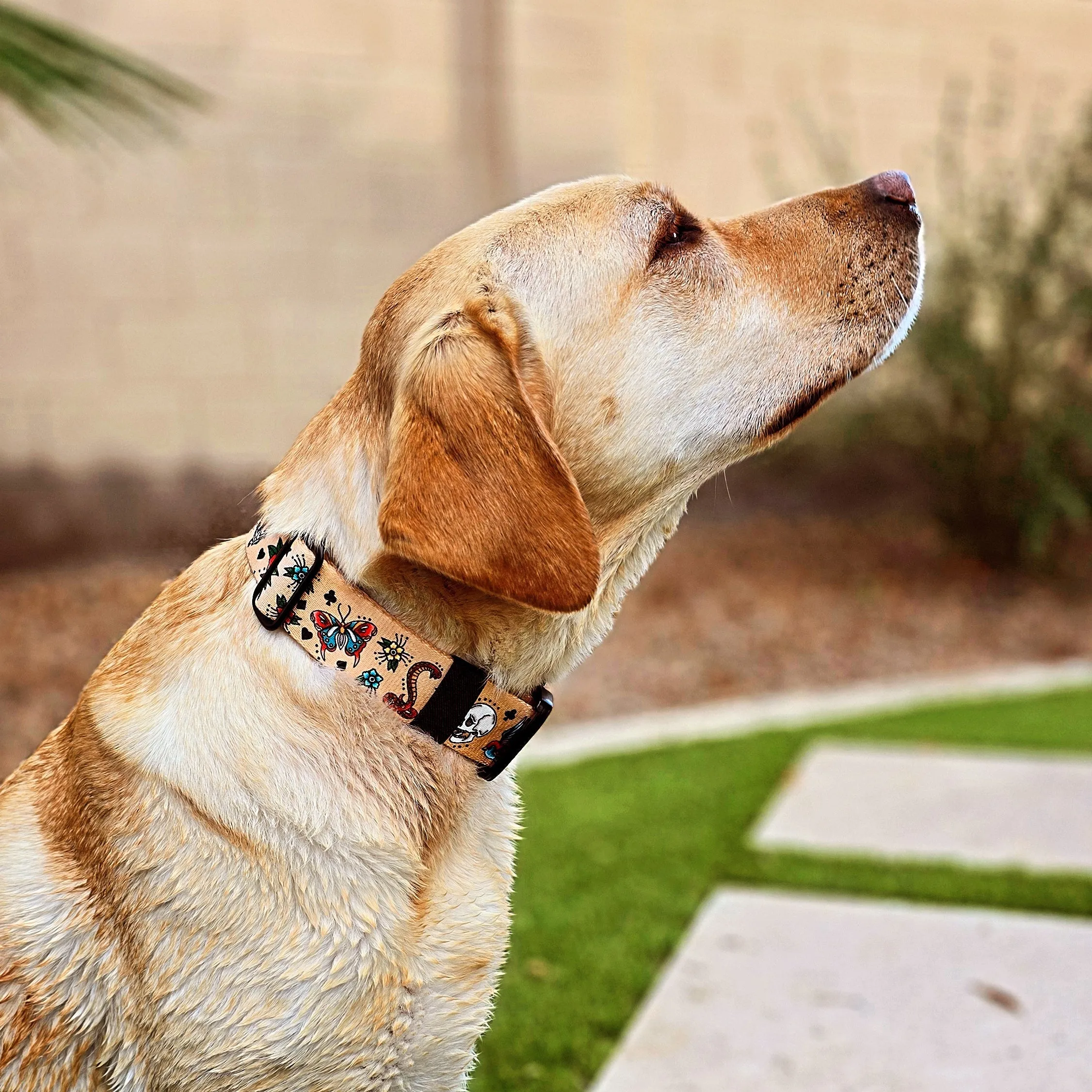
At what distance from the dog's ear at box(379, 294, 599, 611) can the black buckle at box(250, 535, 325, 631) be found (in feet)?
0.51

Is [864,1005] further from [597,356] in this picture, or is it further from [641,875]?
[597,356]

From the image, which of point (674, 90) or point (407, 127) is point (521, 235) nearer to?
point (407, 127)

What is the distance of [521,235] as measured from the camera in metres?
2.17

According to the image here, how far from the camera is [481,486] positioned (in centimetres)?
181

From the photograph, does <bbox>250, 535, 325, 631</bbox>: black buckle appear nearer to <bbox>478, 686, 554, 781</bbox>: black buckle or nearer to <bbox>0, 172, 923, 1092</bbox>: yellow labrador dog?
<bbox>0, 172, 923, 1092</bbox>: yellow labrador dog

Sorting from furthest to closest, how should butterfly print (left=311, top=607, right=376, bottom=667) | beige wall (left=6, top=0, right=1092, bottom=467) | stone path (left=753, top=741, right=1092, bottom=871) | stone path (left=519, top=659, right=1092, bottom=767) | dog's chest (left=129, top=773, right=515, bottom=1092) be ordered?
beige wall (left=6, top=0, right=1092, bottom=467) < stone path (left=519, top=659, right=1092, bottom=767) < stone path (left=753, top=741, right=1092, bottom=871) < butterfly print (left=311, top=607, right=376, bottom=667) < dog's chest (left=129, top=773, right=515, bottom=1092)

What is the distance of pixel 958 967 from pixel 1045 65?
9543mm

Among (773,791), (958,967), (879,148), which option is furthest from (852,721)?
(879,148)

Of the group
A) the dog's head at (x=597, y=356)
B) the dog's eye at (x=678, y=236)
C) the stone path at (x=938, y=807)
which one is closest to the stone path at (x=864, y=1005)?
the stone path at (x=938, y=807)

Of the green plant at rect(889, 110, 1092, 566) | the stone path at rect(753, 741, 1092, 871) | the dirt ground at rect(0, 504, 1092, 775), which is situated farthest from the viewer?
the green plant at rect(889, 110, 1092, 566)

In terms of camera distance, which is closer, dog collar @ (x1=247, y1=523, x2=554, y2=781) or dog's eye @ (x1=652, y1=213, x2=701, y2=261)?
dog collar @ (x1=247, y1=523, x2=554, y2=781)

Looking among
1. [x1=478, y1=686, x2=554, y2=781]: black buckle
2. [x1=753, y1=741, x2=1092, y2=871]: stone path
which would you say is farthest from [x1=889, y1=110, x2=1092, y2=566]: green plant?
[x1=478, y1=686, x2=554, y2=781]: black buckle

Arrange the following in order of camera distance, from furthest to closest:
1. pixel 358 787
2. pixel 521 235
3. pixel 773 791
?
1. pixel 773 791
2. pixel 521 235
3. pixel 358 787

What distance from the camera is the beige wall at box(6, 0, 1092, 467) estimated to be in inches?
285
